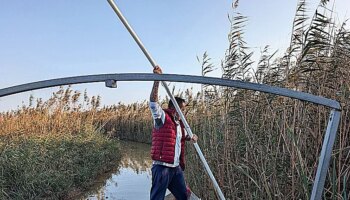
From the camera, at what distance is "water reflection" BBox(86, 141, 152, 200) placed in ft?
25.5

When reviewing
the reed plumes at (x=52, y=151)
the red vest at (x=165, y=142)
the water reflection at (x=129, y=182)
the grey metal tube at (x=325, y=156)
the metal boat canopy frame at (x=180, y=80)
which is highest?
the metal boat canopy frame at (x=180, y=80)

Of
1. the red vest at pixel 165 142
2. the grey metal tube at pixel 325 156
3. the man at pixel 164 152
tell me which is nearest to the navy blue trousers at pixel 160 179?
the man at pixel 164 152

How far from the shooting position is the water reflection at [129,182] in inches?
306

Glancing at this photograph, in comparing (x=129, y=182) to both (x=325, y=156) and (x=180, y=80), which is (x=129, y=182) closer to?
(x=180, y=80)

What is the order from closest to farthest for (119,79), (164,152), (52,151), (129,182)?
(119,79) → (164,152) → (52,151) → (129,182)

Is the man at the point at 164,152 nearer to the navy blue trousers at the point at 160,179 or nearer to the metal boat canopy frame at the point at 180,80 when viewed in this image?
the navy blue trousers at the point at 160,179

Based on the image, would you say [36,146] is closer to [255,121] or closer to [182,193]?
[182,193]

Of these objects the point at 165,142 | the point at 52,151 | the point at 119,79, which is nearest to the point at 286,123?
the point at 165,142

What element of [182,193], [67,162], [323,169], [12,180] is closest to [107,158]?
[67,162]

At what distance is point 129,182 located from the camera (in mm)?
9266

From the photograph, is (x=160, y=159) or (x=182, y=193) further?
(x=182, y=193)

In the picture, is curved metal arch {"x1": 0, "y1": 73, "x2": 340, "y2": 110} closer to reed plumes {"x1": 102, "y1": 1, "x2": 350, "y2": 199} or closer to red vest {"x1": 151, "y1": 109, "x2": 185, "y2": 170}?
reed plumes {"x1": 102, "y1": 1, "x2": 350, "y2": 199}

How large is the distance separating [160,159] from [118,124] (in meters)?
17.6

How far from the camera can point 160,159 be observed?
4.29 meters
